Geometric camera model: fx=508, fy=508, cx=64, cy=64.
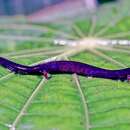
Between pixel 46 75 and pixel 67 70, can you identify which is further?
pixel 67 70

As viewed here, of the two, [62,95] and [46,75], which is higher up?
[46,75]

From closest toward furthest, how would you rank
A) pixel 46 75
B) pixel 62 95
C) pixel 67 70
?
pixel 62 95 < pixel 46 75 < pixel 67 70

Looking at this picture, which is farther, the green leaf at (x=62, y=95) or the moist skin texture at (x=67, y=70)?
the moist skin texture at (x=67, y=70)

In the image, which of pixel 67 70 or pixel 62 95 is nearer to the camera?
pixel 62 95

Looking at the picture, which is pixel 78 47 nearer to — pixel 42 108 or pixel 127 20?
pixel 127 20

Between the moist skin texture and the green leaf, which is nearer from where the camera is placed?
the green leaf

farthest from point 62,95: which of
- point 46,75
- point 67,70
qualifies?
point 67,70

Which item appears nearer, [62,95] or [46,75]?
[62,95]

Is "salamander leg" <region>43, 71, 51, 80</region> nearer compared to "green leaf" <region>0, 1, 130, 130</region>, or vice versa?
"green leaf" <region>0, 1, 130, 130</region>

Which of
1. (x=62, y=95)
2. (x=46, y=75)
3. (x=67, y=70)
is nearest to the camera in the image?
(x=62, y=95)

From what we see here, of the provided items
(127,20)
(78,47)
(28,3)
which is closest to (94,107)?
(78,47)

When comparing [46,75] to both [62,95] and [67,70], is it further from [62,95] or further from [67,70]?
[62,95]
